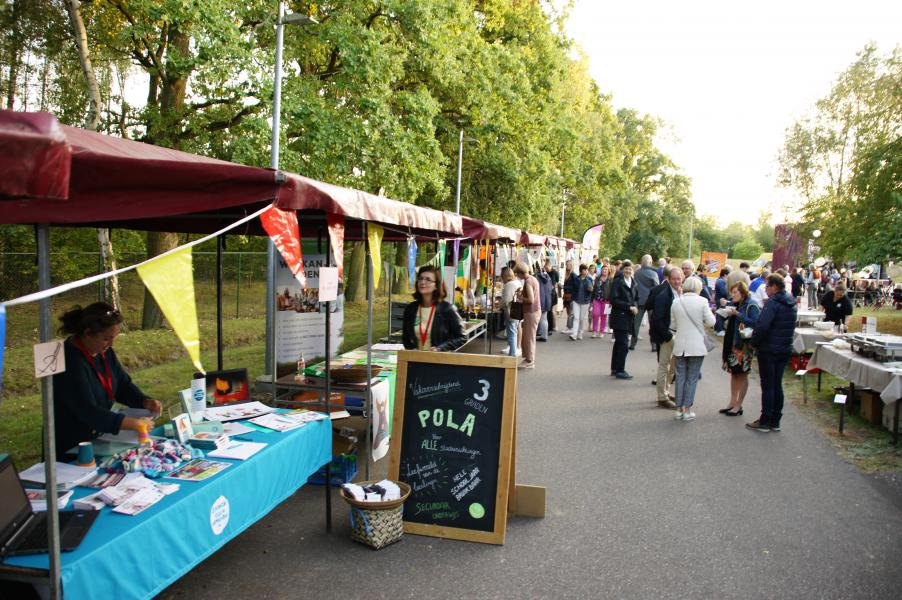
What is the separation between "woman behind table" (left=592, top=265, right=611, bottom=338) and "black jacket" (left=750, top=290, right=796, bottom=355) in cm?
816

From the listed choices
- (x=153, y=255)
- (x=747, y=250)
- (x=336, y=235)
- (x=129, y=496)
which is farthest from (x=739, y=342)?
(x=747, y=250)

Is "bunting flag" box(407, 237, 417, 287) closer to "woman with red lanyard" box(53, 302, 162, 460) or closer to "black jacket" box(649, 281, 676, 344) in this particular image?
"black jacket" box(649, 281, 676, 344)

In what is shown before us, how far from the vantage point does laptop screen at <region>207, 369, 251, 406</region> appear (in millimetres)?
5363

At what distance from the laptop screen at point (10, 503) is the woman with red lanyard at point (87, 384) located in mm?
1022

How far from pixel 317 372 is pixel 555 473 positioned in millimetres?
2565

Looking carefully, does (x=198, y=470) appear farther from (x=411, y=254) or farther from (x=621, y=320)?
(x=621, y=320)

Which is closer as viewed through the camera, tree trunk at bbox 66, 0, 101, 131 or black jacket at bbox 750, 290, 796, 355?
black jacket at bbox 750, 290, 796, 355

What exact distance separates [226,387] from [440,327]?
227 cm

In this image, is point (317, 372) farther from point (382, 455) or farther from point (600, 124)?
point (600, 124)

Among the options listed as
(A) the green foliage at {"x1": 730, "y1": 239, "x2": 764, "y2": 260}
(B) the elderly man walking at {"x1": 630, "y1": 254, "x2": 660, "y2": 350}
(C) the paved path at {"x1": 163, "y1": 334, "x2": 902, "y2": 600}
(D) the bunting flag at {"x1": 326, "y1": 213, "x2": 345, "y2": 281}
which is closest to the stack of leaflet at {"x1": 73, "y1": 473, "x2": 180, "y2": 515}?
(C) the paved path at {"x1": 163, "y1": 334, "x2": 902, "y2": 600}

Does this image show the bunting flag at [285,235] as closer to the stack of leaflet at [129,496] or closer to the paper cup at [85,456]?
the stack of leaflet at [129,496]

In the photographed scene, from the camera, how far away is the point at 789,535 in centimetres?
487

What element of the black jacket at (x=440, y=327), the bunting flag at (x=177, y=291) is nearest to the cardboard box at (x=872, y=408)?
the black jacket at (x=440, y=327)

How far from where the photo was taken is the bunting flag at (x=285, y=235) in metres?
3.89
